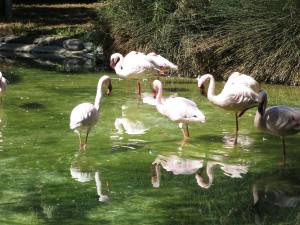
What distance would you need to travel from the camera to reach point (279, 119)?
733cm

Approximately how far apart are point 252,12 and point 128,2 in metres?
3.40

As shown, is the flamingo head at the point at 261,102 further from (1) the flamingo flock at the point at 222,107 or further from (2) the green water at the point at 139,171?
(2) the green water at the point at 139,171

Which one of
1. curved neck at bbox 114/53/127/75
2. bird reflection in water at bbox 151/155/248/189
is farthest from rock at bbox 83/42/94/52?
bird reflection in water at bbox 151/155/248/189

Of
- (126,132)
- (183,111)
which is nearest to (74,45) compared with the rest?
(126,132)

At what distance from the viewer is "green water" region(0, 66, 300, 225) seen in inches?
227

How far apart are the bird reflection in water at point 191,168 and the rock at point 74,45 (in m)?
10.8

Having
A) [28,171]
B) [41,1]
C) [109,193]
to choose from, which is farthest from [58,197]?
[41,1]

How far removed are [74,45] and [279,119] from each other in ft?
37.0

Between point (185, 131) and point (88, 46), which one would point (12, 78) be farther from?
point (185, 131)

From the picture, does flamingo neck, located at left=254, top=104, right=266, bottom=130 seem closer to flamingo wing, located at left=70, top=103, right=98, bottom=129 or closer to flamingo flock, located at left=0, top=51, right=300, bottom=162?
flamingo flock, located at left=0, top=51, right=300, bottom=162

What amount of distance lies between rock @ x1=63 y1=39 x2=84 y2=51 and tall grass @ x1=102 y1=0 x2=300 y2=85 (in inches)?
92.4

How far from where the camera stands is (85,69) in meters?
15.3

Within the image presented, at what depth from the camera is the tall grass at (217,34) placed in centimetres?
1247

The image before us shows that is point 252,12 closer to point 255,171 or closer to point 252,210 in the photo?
point 255,171
